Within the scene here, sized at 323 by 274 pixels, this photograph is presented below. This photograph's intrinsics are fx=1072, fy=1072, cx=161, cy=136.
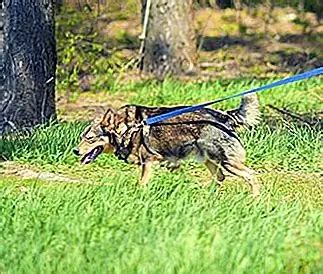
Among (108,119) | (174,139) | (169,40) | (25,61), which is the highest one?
(108,119)

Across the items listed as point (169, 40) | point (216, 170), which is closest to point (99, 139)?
point (216, 170)

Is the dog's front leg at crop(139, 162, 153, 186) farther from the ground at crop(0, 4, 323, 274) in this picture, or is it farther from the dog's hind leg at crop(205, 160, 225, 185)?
the dog's hind leg at crop(205, 160, 225, 185)

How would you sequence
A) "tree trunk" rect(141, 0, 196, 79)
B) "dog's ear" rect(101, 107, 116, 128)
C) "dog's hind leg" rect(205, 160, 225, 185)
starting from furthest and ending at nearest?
"tree trunk" rect(141, 0, 196, 79), "dog's hind leg" rect(205, 160, 225, 185), "dog's ear" rect(101, 107, 116, 128)

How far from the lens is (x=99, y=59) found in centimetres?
1638

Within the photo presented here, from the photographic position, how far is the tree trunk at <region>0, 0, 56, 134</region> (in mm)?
11672

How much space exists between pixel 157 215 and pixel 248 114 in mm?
1988

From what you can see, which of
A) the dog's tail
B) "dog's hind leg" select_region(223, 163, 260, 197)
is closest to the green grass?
"dog's hind leg" select_region(223, 163, 260, 197)

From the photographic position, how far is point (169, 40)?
1809 cm

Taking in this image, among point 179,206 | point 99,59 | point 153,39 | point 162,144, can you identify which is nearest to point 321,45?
point 153,39

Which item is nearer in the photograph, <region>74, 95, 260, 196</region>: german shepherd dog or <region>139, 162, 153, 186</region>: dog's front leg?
<region>139, 162, 153, 186</region>: dog's front leg

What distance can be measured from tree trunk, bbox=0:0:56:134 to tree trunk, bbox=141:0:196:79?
19.9 ft

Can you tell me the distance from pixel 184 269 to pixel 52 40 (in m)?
6.67

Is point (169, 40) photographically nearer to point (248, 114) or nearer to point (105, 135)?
point (248, 114)

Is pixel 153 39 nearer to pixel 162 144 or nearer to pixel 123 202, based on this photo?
pixel 162 144
